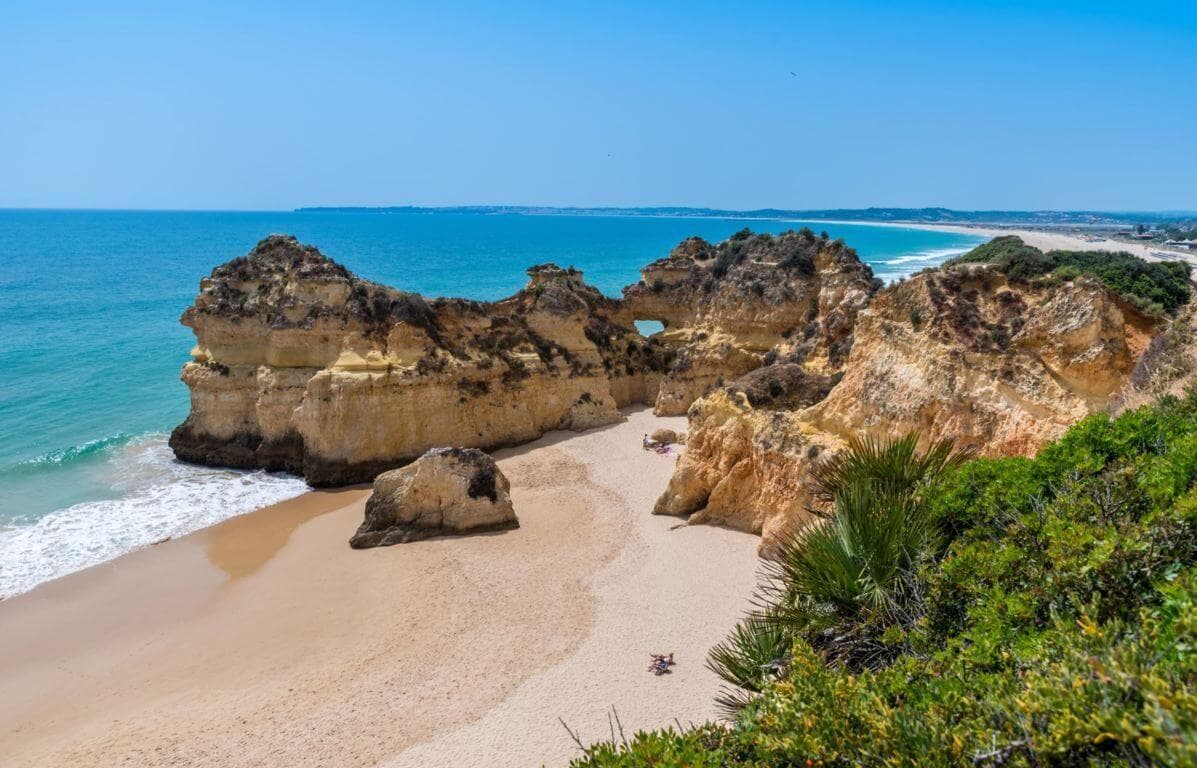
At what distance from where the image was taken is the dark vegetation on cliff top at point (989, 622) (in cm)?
369

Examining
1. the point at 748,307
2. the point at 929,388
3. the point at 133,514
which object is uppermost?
the point at 929,388

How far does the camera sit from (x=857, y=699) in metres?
4.68

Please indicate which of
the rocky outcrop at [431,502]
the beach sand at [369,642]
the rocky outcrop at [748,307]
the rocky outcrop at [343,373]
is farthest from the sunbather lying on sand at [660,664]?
the rocky outcrop at [748,307]

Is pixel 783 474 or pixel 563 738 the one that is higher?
pixel 783 474

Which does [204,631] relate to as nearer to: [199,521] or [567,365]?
[199,521]

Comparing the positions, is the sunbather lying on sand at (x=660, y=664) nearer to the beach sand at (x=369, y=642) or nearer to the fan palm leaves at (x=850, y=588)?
the beach sand at (x=369, y=642)

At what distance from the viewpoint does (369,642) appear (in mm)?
12125

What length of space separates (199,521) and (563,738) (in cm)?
1302

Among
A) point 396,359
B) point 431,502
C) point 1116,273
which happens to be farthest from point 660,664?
point 1116,273

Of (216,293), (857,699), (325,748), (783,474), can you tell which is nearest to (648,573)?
(783,474)

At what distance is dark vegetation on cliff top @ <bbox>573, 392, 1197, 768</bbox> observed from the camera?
369 centimetres

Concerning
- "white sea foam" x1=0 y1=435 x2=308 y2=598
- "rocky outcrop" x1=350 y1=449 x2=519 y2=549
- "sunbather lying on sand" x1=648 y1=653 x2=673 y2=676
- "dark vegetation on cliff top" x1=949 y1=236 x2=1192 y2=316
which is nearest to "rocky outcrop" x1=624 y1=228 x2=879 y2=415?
"dark vegetation on cliff top" x1=949 y1=236 x2=1192 y2=316

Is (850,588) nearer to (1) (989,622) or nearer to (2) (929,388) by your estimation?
(1) (989,622)

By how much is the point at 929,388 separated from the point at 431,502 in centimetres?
1054
